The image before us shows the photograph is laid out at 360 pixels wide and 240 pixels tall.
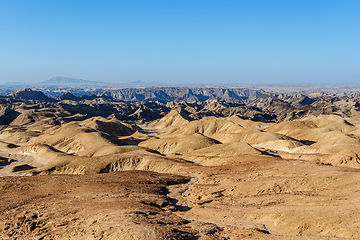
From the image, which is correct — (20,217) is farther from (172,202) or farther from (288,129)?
(288,129)

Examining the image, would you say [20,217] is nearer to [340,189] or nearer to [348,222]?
[348,222]

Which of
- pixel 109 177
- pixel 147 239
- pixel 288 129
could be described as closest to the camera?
pixel 147 239

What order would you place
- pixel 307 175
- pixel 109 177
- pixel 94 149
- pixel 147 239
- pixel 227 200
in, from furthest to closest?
pixel 94 149 → pixel 109 177 → pixel 307 175 → pixel 227 200 → pixel 147 239

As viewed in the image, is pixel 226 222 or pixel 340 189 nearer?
pixel 226 222

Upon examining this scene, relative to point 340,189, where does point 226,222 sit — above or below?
below

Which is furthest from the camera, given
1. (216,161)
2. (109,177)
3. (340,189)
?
(216,161)

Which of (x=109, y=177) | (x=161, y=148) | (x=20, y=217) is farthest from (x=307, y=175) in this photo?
(x=161, y=148)

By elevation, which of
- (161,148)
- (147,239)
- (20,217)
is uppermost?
(147,239)

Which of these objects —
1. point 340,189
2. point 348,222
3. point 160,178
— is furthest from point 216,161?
point 348,222

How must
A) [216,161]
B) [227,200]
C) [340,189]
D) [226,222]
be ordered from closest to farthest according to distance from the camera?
[226,222]
[340,189]
[227,200]
[216,161]
